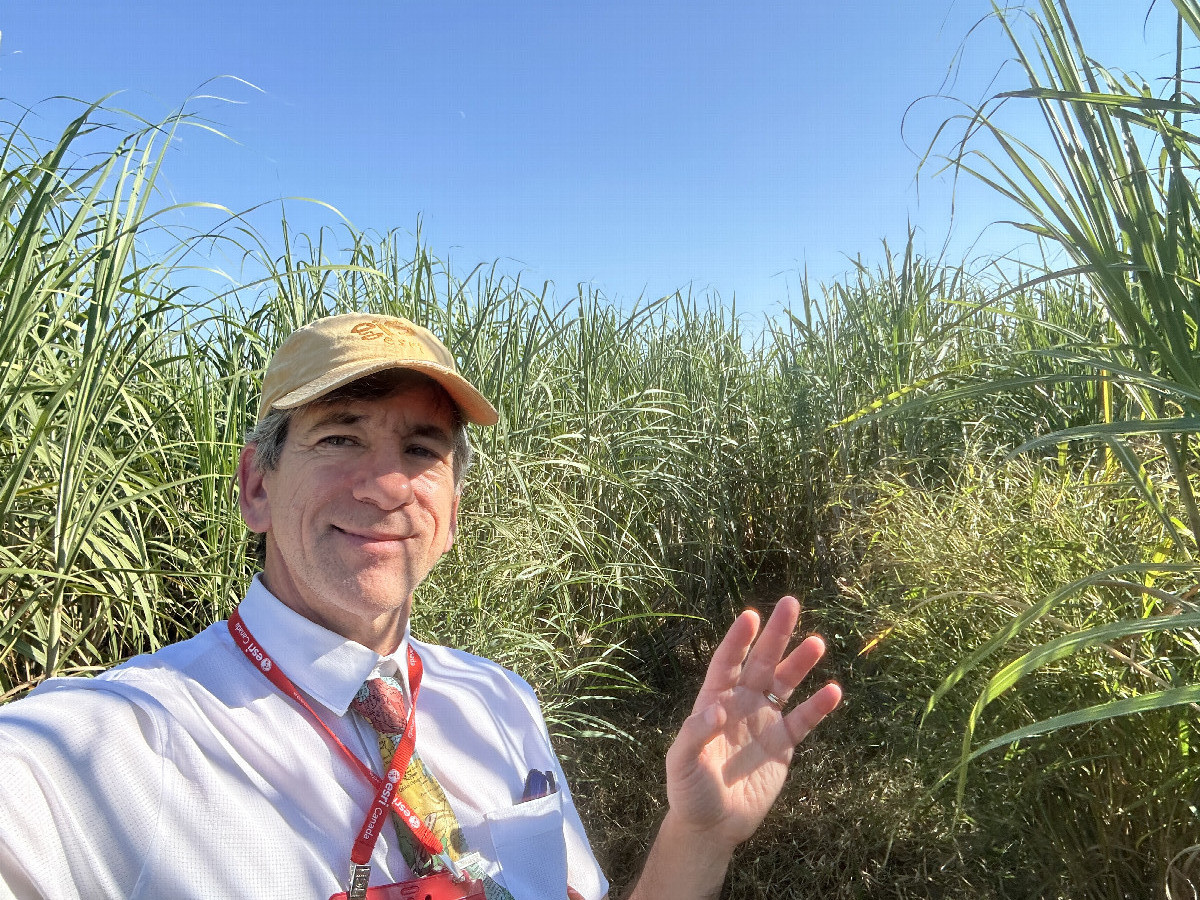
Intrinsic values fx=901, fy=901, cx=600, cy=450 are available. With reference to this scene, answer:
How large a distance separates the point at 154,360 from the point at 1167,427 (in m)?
2.39

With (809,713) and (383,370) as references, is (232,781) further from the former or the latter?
A: (809,713)

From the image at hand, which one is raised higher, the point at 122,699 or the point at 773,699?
the point at 122,699

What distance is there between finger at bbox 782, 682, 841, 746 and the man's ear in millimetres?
909

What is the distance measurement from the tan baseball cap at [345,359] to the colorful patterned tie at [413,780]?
0.46 meters

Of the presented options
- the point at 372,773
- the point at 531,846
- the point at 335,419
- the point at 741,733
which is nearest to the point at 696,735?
the point at 741,733

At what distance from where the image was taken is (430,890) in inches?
47.0

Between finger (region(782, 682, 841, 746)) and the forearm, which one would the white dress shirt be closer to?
the forearm

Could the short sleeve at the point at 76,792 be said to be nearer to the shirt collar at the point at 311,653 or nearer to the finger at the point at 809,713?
the shirt collar at the point at 311,653

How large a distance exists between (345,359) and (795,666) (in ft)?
2.81

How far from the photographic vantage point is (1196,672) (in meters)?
1.74

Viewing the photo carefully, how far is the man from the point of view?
3.49ft

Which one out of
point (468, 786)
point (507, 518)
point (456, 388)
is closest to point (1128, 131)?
point (456, 388)

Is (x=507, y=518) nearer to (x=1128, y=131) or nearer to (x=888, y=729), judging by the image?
(x=888, y=729)

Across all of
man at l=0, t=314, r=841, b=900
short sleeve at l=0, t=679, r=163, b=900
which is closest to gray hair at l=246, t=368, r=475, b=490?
man at l=0, t=314, r=841, b=900
